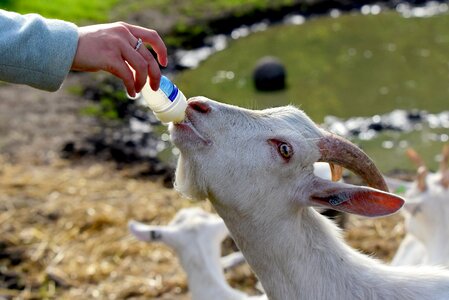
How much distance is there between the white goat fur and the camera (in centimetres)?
641

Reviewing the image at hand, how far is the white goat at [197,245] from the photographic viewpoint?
233 inches

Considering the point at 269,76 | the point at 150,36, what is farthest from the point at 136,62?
the point at 269,76

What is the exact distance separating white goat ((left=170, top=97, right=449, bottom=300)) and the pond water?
6.37 m

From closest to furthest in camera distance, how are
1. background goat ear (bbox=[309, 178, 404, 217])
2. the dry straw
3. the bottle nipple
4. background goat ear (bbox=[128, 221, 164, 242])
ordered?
background goat ear (bbox=[309, 178, 404, 217])
the bottle nipple
background goat ear (bbox=[128, 221, 164, 242])
the dry straw

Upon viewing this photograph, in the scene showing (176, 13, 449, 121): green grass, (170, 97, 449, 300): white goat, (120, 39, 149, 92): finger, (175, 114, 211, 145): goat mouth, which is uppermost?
(120, 39, 149, 92): finger

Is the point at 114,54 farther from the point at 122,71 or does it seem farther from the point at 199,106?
the point at 199,106

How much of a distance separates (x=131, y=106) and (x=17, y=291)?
5549mm

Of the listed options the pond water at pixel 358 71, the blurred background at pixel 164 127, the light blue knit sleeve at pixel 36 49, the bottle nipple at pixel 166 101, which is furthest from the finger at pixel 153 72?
the pond water at pixel 358 71

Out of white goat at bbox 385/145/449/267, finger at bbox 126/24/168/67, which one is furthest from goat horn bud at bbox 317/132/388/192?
white goat at bbox 385/145/449/267

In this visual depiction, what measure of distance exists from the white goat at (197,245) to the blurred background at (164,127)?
3.71ft

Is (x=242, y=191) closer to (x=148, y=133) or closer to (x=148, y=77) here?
(x=148, y=77)

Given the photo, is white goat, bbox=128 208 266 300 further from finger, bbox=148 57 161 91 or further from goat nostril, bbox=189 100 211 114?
finger, bbox=148 57 161 91

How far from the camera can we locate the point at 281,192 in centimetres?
363

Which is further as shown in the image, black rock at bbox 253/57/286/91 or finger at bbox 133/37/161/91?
black rock at bbox 253/57/286/91
